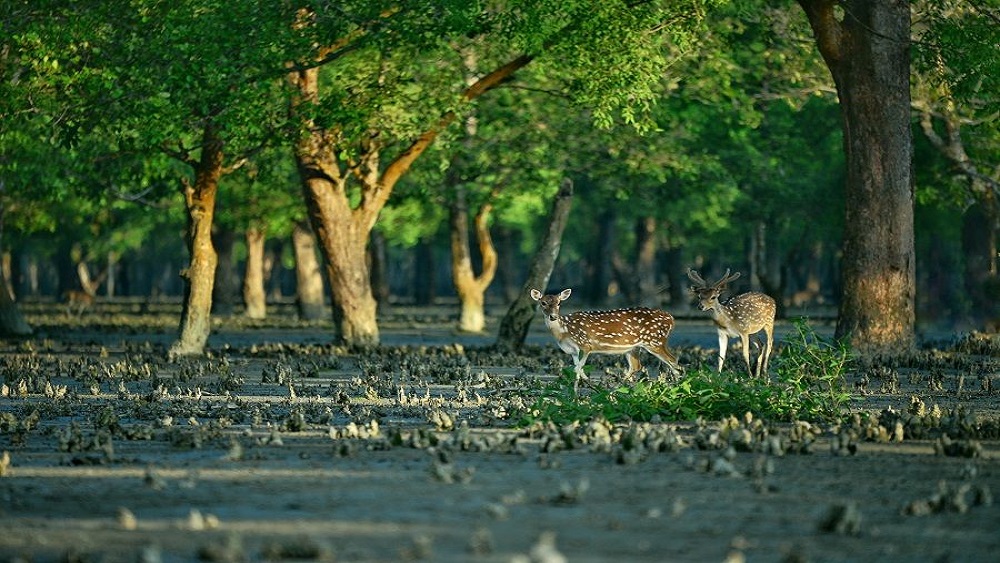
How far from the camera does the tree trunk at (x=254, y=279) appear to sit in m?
62.4

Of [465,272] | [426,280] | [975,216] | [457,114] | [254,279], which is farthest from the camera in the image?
[426,280]

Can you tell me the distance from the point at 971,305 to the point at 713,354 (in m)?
18.3

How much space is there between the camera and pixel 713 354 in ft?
107

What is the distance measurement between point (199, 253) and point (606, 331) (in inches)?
470

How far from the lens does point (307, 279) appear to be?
195 feet

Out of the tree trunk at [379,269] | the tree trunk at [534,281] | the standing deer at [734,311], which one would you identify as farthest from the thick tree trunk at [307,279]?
the standing deer at [734,311]

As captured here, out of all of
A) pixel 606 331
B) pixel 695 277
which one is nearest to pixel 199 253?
pixel 695 277

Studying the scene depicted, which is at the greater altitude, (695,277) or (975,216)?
(975,216)

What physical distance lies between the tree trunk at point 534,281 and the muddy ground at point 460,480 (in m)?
10.4

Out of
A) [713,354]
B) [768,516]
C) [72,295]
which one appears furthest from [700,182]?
[768,516]

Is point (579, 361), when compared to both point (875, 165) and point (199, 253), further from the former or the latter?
point (199, 253)

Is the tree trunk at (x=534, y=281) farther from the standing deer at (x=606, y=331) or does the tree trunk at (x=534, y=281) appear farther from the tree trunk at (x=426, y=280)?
the tree trunk at (x=426, y=280)

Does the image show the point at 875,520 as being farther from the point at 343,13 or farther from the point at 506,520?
the point at 343,13

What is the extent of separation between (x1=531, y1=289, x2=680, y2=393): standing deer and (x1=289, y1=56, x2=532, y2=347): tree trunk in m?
11.8
